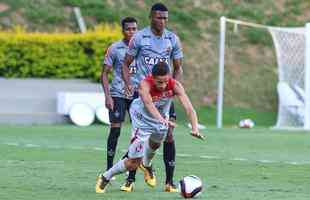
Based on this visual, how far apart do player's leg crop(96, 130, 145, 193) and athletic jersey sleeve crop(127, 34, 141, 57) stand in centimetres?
141

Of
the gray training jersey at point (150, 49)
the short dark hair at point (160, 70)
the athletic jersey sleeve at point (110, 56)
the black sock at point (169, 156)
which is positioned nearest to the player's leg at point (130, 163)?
the black sock at point (169, 156)

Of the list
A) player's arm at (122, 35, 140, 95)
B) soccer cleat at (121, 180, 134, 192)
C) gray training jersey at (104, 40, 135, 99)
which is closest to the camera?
soccer cleat at (121, 180, 134, 192)

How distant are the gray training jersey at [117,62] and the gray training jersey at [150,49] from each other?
1.22 metres

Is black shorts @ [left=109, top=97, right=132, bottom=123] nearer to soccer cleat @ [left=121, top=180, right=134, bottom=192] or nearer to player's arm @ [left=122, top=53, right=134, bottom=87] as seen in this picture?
player's arm @ [left=122, top=53, right=134, bottom=87]

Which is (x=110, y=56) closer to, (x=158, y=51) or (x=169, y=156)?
(x=158, y=51)

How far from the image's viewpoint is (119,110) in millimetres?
14328

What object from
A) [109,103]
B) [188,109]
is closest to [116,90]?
[109,103]

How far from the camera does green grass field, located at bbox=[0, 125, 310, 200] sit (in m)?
12.3

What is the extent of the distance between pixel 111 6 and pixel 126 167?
22110mm

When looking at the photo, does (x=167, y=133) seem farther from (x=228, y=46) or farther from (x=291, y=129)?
(x=228, y=46)

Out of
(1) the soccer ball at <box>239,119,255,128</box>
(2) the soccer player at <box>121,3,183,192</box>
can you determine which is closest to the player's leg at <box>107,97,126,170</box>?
(2) the soccer player at <box>121,3,183,192</box>

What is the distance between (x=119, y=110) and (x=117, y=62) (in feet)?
2.41

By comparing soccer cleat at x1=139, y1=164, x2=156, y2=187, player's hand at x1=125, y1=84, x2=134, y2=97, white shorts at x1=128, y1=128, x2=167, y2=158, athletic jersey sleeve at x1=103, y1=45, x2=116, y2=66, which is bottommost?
soccer cleat at x1=139, y1=164, x2=156, y2=187

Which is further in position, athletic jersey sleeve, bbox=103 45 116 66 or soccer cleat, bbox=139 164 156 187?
athletic jersey sleeve, bbox=103 45 116 66
